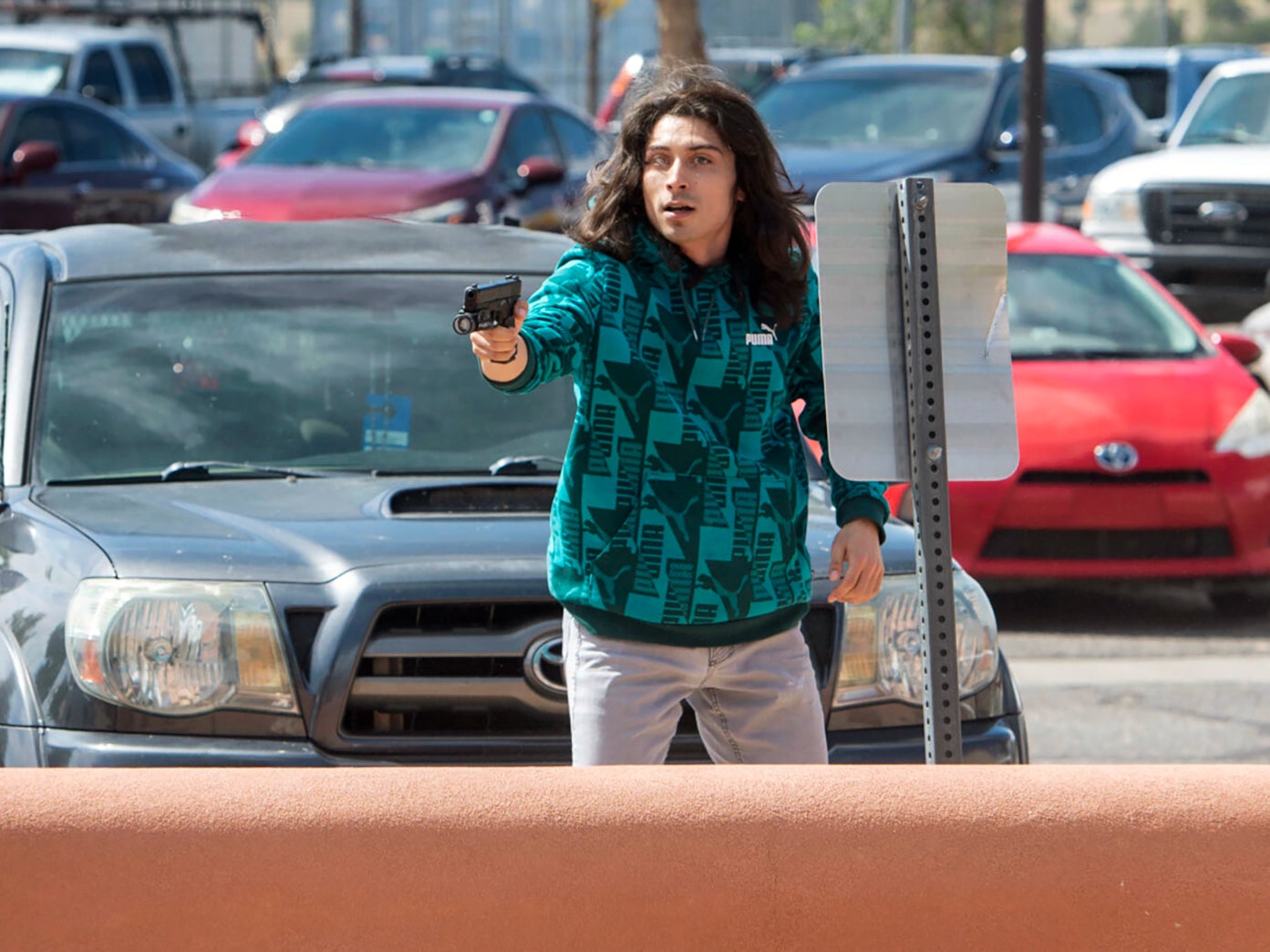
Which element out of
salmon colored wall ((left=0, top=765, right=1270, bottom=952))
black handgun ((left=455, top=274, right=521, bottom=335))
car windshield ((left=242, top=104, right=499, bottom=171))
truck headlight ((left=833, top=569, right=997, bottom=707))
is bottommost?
car windshield ((left=242, top=104, right=499, bottom=171))

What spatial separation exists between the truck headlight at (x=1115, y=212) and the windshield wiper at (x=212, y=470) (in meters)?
10.8

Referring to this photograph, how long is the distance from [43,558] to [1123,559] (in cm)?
485

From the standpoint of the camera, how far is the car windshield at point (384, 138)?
46.1ft

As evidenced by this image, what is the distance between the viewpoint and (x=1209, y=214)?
47.0 feet

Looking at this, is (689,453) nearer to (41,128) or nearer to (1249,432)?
(1249,432)

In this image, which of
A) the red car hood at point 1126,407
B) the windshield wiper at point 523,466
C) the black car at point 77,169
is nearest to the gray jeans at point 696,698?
the windshield wiper at point 523,466

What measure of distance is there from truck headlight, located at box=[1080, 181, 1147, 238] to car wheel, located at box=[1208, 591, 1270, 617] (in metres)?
6.38

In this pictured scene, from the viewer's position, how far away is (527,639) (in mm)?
4004

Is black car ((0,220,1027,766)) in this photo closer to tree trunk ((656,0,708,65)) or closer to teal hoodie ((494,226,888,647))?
teal hoodie ((494,226,888,647))

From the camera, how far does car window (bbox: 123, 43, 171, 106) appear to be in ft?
71.3

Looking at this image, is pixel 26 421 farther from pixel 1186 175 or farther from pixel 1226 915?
pixel 1186 175

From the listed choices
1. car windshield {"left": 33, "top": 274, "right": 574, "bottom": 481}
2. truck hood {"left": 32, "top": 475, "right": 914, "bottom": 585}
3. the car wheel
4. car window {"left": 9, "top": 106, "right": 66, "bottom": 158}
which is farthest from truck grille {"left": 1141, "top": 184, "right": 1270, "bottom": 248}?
truck hood {"left": 32, "top": 475, "right": 914, "bottom": 585}

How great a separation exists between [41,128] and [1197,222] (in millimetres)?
8982

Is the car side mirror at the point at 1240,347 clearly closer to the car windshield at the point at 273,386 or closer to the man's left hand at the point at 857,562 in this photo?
the car windshield at the point at 273,386
